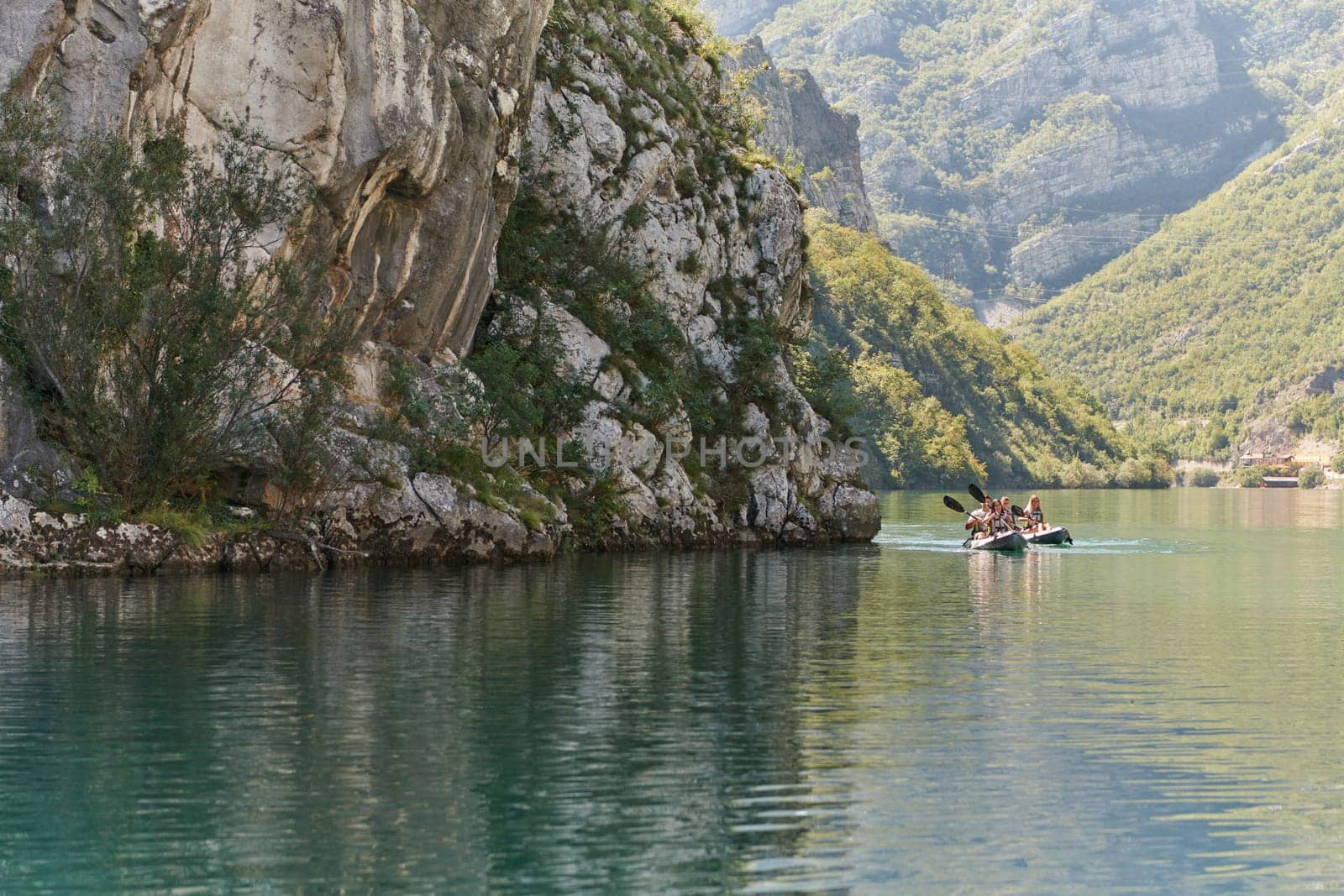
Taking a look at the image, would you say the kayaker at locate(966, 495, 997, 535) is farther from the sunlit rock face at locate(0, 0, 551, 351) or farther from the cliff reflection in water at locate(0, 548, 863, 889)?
the cliff reflection in water at locate(0, 548, 863, 889)

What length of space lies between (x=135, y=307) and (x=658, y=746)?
79.6 feet

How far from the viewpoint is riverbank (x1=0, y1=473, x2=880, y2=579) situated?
117 feet

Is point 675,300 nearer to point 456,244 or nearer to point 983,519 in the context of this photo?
point 456,244

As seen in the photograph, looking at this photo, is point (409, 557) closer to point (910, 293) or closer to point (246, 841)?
point (246, 841)

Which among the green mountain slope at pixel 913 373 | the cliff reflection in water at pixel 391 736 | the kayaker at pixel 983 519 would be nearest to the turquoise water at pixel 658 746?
the cliff reflection in water at pixel 391 736

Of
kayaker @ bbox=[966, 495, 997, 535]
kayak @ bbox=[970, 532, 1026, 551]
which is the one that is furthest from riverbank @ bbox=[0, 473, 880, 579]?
kayaker @ bbox=[966, 495, 997, 535]

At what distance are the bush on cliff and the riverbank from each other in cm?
137

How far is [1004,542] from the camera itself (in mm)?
54219

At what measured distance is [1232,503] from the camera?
449 feet

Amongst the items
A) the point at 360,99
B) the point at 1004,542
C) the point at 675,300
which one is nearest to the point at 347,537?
the point at 360,99

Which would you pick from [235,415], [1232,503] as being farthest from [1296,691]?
[1232,503]

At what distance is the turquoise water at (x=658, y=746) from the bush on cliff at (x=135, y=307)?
557 centimetres

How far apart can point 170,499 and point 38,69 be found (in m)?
10.6

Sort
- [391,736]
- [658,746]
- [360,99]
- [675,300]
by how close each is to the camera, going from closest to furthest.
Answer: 1. [658,746]
2. [391,736]
3. [360,99]
4. [675,300]
